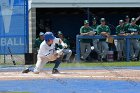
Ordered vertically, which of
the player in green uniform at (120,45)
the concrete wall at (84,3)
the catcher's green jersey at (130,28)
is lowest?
the player in green uniform at (120,45)

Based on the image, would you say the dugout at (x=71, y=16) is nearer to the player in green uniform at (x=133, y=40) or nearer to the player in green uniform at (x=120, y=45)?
the player in green uniform at (x=120, y=45)

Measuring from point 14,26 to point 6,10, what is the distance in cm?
80

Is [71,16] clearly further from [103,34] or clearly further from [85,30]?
[103,34]

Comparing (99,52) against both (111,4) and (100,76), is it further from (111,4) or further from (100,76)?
(100,76)

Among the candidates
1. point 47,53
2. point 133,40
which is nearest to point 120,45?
point 133,40

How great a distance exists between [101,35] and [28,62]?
3.44 metres

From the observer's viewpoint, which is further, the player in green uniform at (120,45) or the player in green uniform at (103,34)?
the player in green uniform at (120,45)

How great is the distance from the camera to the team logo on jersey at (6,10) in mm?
21312

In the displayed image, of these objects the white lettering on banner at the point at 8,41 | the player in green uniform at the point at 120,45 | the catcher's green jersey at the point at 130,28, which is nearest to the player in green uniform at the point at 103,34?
the player in green uniform at the point at 120,45

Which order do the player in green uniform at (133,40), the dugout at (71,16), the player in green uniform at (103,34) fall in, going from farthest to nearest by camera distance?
the dugout at (71,16), the player in green uniform at (133,40), the player in green uniform at (103,34)

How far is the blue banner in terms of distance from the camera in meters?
21.4

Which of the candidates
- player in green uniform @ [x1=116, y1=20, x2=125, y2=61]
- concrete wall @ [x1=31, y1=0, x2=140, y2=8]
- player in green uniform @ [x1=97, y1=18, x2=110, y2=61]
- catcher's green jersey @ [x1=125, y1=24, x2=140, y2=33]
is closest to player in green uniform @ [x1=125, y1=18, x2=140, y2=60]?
catcher's green jersey @ [x1=125, y1=24, x2=140, y2=33]

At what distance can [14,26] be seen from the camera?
70.7 feet

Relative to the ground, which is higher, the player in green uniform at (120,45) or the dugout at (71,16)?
the dugout at (71,16)
